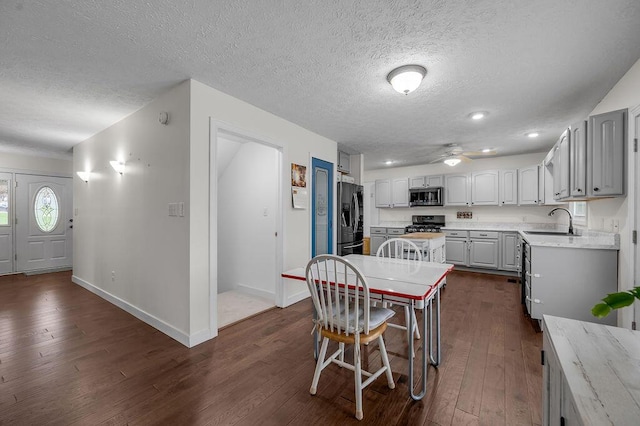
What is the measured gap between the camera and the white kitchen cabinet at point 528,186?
5.32 meters

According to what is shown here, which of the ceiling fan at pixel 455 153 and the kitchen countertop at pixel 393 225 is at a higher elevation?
the ceiling fan at pixel 455 153

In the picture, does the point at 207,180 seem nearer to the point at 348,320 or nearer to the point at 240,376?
the point at 240,376

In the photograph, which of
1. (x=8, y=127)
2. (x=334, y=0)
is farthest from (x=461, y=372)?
(x=8, y=127)

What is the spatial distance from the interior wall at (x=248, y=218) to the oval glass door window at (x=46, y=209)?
14.2 ft

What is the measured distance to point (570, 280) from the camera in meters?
2.76

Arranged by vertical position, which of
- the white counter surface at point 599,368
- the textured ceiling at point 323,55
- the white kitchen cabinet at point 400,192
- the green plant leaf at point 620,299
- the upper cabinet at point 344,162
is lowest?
the white counter surface at point 599,368

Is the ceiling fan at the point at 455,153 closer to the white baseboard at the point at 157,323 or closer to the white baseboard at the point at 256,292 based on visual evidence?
the white baseboard at the point at 256,292

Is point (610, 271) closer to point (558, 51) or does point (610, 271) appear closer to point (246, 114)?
point (558, 51)

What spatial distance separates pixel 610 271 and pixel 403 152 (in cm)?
358

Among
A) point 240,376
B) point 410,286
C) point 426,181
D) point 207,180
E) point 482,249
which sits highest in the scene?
point 426,181

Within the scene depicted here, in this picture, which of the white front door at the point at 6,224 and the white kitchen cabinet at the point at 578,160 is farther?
the white front door at the point at 6,224

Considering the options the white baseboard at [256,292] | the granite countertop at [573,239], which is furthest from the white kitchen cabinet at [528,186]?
the white baseboard at [256,292]

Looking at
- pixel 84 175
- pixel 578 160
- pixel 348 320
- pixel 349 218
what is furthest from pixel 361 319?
pixel 84 175

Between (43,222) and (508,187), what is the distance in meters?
9.77
